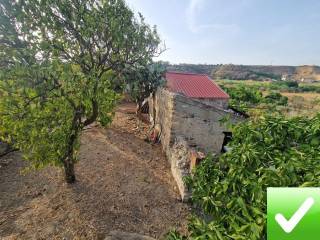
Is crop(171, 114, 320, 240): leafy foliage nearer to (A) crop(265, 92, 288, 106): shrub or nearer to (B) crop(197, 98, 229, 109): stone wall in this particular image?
(B) crop(197, 98, 229, 109): stone wall

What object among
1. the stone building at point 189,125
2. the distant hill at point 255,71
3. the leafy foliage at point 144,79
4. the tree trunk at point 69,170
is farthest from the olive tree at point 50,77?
the distant hill at point 255,71

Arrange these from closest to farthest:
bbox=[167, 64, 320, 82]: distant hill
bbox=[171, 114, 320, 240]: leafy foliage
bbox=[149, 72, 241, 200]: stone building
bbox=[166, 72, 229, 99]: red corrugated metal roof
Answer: bbox=[171, 114, 320, 240]: leafy foliage
bbox=[149, 72, 241, 200]: stone building
bbox=[166, 72, 229, 99]: red corrugated metal roof
bbox=[167, 64, 320, 82]: distant hill

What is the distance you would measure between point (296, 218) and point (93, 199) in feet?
22.8

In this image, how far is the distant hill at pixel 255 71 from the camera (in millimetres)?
99312

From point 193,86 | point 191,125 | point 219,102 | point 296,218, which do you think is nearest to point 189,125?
point 191,125

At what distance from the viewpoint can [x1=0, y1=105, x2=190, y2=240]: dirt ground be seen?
6484 mm

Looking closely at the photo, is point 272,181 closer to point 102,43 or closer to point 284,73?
point 102,43

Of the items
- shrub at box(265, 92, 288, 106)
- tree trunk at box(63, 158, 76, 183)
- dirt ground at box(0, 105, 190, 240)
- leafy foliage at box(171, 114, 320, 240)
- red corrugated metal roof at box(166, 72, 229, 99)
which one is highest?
leafy foliage at box(171, 114, 320, 240)

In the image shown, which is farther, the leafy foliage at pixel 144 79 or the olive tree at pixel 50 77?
the leafy foliage at pixel 144 79

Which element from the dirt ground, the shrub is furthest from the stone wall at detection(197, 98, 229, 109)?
the shrub

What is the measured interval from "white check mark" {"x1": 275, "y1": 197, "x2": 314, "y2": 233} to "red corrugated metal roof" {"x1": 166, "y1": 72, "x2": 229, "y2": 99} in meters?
17.4

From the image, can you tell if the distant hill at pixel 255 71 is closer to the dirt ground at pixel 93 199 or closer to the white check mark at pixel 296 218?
the dirt ground at pixel 93 199

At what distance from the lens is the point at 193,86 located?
20.8 metres

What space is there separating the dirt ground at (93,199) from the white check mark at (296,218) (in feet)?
18.2
